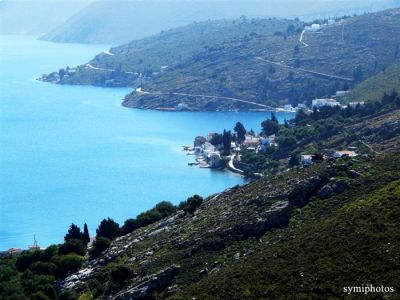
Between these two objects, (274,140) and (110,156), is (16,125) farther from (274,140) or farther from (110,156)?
(274,140)

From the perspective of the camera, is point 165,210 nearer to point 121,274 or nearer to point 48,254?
point 48,254

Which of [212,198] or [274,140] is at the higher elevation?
[212,198]

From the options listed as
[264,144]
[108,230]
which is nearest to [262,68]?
[264,144]

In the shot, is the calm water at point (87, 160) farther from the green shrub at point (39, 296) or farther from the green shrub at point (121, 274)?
the green shrub at point (121, 274)

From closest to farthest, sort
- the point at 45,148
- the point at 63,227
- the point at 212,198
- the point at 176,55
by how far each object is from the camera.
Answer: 1. the point at 212,198
2. the point at 63,227
3. the point at 45,148
4. the point at 176,55

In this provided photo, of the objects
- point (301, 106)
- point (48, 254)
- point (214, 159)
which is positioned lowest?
point (301, 106)

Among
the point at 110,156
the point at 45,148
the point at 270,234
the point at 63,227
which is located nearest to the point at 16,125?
the point at 45,148
